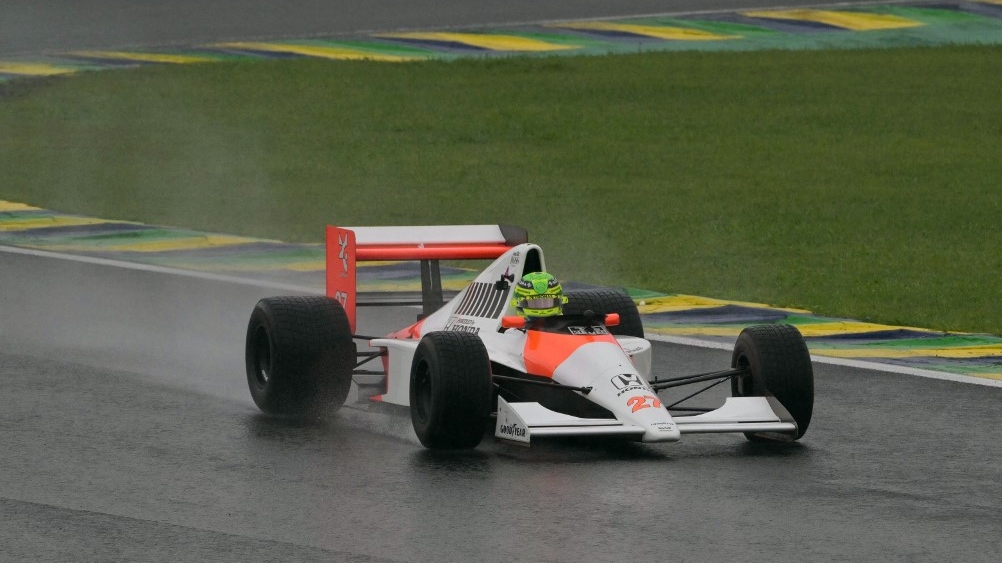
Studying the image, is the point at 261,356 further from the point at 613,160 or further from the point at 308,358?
the point at 613,160

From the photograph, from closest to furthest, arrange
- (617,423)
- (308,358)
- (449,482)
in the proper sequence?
1. (449,482)
2. (617,423)
3. (308,358)

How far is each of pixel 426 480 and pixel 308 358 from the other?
163 cm

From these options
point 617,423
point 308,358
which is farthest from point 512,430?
point 308,358

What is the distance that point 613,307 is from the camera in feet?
37.4

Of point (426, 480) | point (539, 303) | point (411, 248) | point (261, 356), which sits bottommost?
point (426, 480)

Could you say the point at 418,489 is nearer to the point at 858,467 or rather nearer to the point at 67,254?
the point at 858,467

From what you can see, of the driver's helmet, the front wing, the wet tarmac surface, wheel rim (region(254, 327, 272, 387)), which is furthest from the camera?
wheel rim (region(254, 327, 272, 387))

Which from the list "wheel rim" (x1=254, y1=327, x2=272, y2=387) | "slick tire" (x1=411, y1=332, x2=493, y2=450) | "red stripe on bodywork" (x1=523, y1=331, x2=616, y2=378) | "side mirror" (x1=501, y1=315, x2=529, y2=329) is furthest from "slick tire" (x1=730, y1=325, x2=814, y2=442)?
"wheel rim" (x1=254, y1=327, x2=272, y2=387)

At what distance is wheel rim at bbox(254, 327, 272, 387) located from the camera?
35.7 ft

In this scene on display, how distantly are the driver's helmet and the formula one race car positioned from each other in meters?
0.06

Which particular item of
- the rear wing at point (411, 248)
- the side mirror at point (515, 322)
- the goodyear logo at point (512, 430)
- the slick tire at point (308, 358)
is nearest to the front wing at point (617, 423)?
the goodyear logo at point (512, 430)

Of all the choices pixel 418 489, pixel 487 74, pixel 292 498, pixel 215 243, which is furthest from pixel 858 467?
pixel 487 74

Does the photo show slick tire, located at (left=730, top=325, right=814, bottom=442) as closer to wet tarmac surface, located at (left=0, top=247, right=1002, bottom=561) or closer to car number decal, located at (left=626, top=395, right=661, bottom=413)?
wet tarmac surface, located at (left=0, top=247, right=1002, bottom=561)

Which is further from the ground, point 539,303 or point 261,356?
point 539,303
